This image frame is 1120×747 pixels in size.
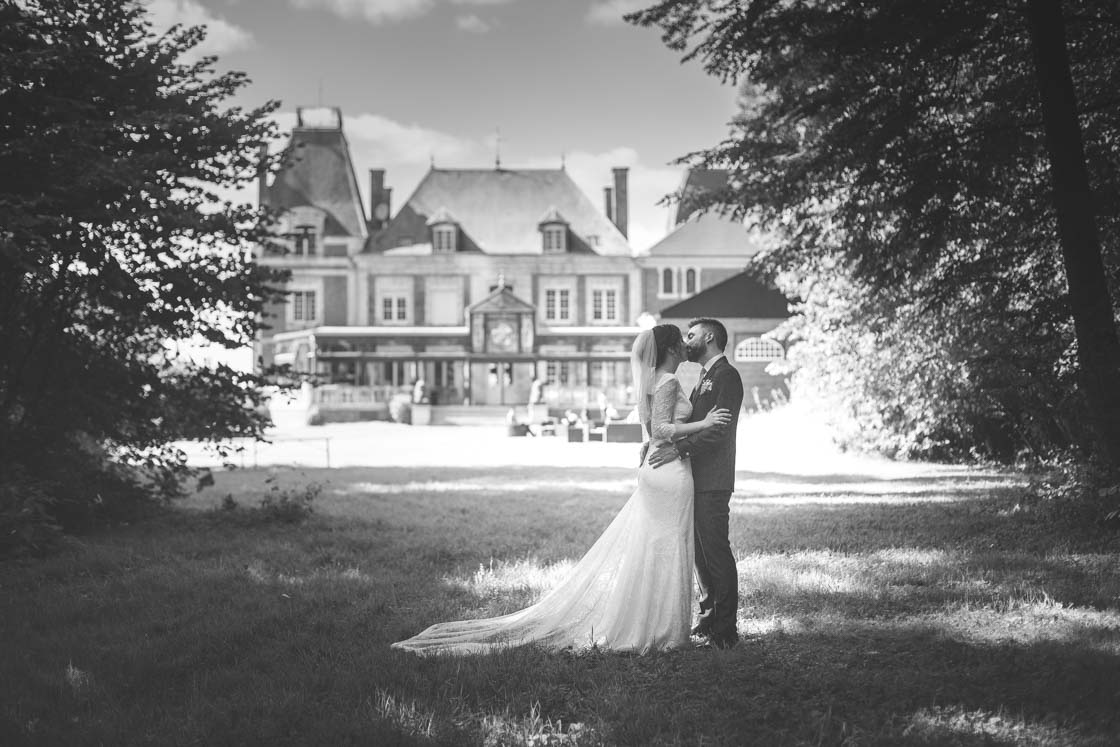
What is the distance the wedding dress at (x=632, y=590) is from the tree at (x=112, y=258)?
4.87m

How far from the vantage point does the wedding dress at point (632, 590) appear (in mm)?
5152

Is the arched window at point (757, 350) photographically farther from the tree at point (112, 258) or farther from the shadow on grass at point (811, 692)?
the shadow on grass at point (811, 692)

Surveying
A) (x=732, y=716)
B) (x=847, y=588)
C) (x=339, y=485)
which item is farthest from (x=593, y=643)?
(x=339, y=485)

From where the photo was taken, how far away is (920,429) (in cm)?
1633

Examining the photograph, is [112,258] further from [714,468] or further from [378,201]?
[378,201]

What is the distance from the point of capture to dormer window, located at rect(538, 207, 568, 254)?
48906 mm

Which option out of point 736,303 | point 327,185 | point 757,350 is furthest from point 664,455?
point 327,185

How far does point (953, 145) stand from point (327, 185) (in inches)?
1776

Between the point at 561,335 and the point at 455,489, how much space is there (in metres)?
33.4

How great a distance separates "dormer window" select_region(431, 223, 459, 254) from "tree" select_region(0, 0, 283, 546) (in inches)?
1534

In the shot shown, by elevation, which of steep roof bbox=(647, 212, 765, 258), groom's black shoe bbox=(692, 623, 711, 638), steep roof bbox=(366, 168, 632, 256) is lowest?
groom's black shoe bbox=(692, 623, 711, 638)

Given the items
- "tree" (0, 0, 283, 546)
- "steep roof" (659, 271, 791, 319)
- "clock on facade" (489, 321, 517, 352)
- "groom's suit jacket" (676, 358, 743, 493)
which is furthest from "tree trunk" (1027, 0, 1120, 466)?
"clock on facade" (489, 321, 517, 352)

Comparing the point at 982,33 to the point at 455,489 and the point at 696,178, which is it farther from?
the point at 696,178

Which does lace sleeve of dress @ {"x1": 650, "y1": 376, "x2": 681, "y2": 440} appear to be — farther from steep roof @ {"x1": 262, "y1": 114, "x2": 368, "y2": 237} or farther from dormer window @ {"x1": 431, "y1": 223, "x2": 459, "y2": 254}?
steep roof @ {"x1": 262, "y1": 114, "x2": 368, "y2": 237}
